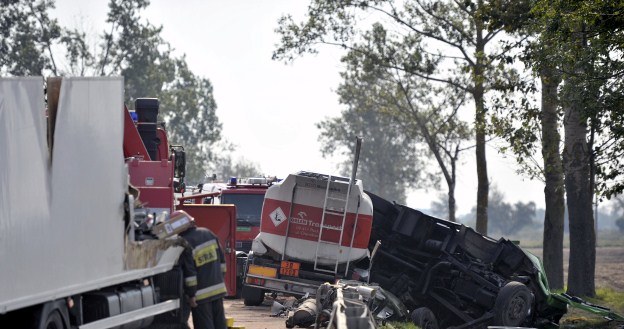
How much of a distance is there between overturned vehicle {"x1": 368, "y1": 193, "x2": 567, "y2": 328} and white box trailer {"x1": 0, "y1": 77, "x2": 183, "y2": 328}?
7.63m

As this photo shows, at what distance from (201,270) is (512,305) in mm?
7754

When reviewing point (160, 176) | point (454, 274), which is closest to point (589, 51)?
point (454, 274)

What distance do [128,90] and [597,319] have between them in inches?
2172

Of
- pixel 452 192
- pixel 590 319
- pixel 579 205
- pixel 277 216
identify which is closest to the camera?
pixel 277 216

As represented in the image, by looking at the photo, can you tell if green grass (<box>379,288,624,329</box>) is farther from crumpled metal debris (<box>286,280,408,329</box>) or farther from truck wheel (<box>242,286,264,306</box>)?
truck wheel (<box>242,286,264,306</box>)

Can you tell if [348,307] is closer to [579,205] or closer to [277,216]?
[277,216]

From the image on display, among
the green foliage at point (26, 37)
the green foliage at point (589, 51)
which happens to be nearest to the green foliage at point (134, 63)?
the green foliage at point (26, 37)

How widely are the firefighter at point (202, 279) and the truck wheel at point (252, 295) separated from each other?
8406 mm

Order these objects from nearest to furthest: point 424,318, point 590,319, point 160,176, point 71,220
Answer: point 71,220 < point 160,176 < point 424,318 < point 590,319

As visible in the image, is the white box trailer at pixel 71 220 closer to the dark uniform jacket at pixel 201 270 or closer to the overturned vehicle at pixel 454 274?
the dark uniform jacket at pixel 201 270

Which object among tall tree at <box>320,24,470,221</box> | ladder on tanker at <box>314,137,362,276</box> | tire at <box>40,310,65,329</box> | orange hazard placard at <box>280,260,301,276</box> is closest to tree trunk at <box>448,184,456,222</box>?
tall tree at <box>320,24,470,221</box>

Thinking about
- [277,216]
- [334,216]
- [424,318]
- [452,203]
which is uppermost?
[452,203]

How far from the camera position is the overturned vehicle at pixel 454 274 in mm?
20109

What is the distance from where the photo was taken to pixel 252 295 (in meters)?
22.2
